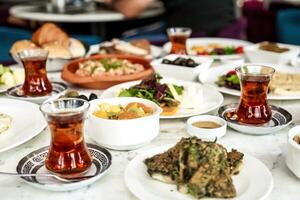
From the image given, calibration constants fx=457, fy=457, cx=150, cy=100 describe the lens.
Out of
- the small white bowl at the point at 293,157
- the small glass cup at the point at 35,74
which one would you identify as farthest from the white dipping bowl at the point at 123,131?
the small glass cup at the point at 35,74

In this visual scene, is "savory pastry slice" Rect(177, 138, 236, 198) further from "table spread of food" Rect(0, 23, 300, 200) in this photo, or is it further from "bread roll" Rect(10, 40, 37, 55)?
"bread roll" Rect(10, 40, 37, 55)

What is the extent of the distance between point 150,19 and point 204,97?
3440mm

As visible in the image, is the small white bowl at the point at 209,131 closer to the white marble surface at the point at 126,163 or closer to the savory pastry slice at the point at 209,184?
the white marble surface at the point at 126,163

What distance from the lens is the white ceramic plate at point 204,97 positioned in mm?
1555

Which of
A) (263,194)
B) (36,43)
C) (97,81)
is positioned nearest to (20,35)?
(36,43)

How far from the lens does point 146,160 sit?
1.14m

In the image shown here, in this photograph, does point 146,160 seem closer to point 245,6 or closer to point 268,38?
point 268,38

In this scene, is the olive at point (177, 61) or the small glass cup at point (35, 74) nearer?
the small glass cup at point (35, 74)

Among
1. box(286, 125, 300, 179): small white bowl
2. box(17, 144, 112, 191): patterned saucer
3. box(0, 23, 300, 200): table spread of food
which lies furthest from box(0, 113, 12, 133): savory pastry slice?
box(286, 125, 300, 179): small white bowl

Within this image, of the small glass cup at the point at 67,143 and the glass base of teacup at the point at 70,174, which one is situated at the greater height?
the small glass cup at the point at 67,143

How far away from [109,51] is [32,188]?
1287 millimetres

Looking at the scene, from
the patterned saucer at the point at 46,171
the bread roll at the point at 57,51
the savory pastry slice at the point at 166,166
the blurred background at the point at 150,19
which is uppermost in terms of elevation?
the bread roll at the point at 57,51

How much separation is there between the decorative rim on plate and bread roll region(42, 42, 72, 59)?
0.96 meters

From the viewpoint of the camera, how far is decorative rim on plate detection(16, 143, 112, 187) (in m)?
1.08
